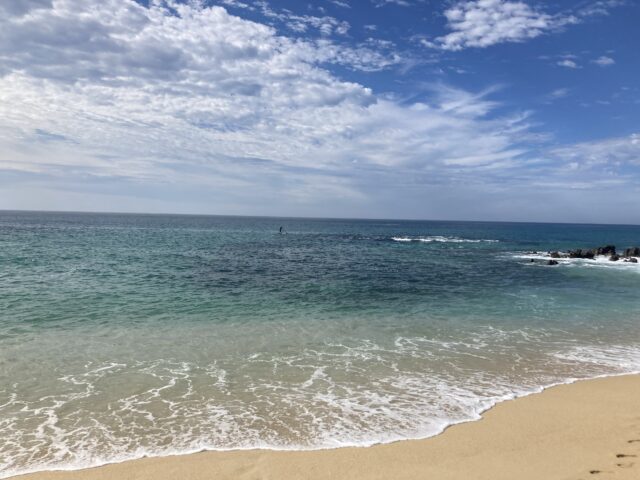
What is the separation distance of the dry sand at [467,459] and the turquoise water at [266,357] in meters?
0.48

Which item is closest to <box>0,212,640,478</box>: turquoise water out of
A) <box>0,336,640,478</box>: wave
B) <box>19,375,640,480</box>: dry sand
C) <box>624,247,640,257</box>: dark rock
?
<box>0,336,640,478</box>: wave

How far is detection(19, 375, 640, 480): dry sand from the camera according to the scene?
27.2 ft

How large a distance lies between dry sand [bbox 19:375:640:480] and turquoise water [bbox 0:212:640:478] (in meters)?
0.48

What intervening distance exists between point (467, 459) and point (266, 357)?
802 cm

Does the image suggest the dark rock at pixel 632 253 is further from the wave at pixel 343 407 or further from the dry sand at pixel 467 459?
the dry sand at pixel 467 459

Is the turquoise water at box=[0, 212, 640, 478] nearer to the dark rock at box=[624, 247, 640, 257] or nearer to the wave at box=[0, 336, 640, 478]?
the wave at box=[0, 336, 640, 478]

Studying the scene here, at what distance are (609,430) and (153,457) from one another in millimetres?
10497

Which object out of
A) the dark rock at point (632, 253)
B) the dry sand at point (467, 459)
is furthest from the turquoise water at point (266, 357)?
the dark rock at point (632, 253)

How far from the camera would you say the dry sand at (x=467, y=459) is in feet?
27.2

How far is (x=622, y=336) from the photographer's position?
19.1m

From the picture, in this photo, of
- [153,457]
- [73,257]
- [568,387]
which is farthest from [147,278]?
[568,387]

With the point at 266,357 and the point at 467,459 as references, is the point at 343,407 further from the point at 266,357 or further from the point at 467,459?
the point at 266,357

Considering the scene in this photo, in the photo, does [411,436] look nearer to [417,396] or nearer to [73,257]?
[417,396]

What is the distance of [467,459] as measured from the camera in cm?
898
